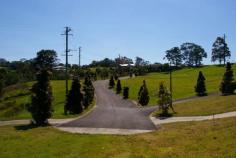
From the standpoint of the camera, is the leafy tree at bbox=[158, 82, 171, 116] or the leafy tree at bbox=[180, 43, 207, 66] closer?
the leafy tree at bbox=[158, 82, 171, 116]

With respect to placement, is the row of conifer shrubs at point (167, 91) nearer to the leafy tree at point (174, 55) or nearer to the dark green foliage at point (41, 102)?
the dark green foliage at point (41, 102)

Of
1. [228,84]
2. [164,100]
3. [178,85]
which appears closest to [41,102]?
[164,100]

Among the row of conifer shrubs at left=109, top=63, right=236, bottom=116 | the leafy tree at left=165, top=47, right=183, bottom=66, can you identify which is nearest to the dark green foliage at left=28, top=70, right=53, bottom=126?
the row of conifer shrubs at left=109, top=63, right=236, bottom=116

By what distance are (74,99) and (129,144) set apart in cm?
2252

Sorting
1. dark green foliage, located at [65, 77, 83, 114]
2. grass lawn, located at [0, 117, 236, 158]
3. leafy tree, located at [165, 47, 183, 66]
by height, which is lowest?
grass lawn, located at [0, 117, 236, 158]

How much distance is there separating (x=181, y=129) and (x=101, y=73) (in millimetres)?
108580

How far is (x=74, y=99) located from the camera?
43594 mm

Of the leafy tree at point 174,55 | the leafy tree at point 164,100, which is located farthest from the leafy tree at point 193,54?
the leafy tree at point 164,100

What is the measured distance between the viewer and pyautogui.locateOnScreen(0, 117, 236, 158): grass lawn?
60.1 ft

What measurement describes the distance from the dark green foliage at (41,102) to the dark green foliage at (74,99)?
9289 millimetres

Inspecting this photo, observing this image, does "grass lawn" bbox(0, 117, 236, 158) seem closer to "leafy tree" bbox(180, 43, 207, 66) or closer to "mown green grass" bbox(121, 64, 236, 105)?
"mown green grass" bbox(121, 64, 236, 105)

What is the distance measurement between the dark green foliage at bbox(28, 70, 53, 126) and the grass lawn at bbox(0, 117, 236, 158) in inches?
227

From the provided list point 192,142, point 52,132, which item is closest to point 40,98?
point 52,132

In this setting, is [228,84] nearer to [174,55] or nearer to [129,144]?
[129,144]
